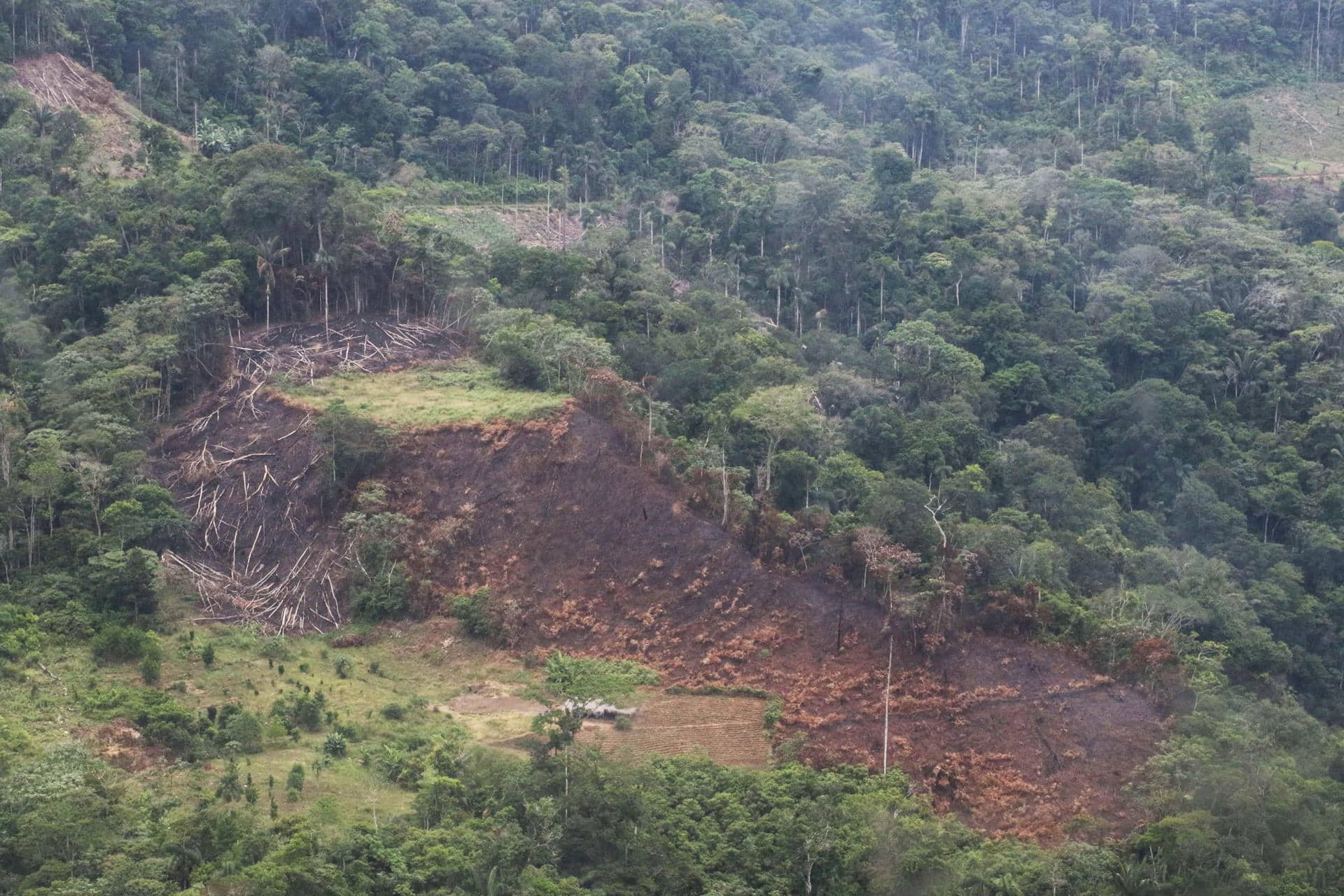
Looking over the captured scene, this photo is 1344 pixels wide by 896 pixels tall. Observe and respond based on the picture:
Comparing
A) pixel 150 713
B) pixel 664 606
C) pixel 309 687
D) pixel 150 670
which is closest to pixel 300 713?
pixel 309 687

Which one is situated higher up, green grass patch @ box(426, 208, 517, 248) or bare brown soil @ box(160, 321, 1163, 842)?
green grass patch @ box(426, 208, 517, 248)

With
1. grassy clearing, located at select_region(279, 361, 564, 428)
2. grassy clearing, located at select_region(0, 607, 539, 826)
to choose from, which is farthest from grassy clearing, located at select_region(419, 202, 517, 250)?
grassy clearing, located at select_region(0, 607, 539, 826)

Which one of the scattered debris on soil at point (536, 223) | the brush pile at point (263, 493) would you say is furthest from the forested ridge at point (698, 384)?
the brush pile at point (263, 493)

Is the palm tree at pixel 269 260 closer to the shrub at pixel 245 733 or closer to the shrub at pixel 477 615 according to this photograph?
the shrub at pixel 477 615

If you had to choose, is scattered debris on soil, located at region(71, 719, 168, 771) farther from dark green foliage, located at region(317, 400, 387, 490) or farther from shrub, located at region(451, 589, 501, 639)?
dark green foliage, located at region(317, 400, 387, 490)

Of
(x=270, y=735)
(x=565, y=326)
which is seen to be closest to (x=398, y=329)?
(x=565, y=326)

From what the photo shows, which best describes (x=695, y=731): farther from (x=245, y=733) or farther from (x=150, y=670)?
(x=150, y=670)
